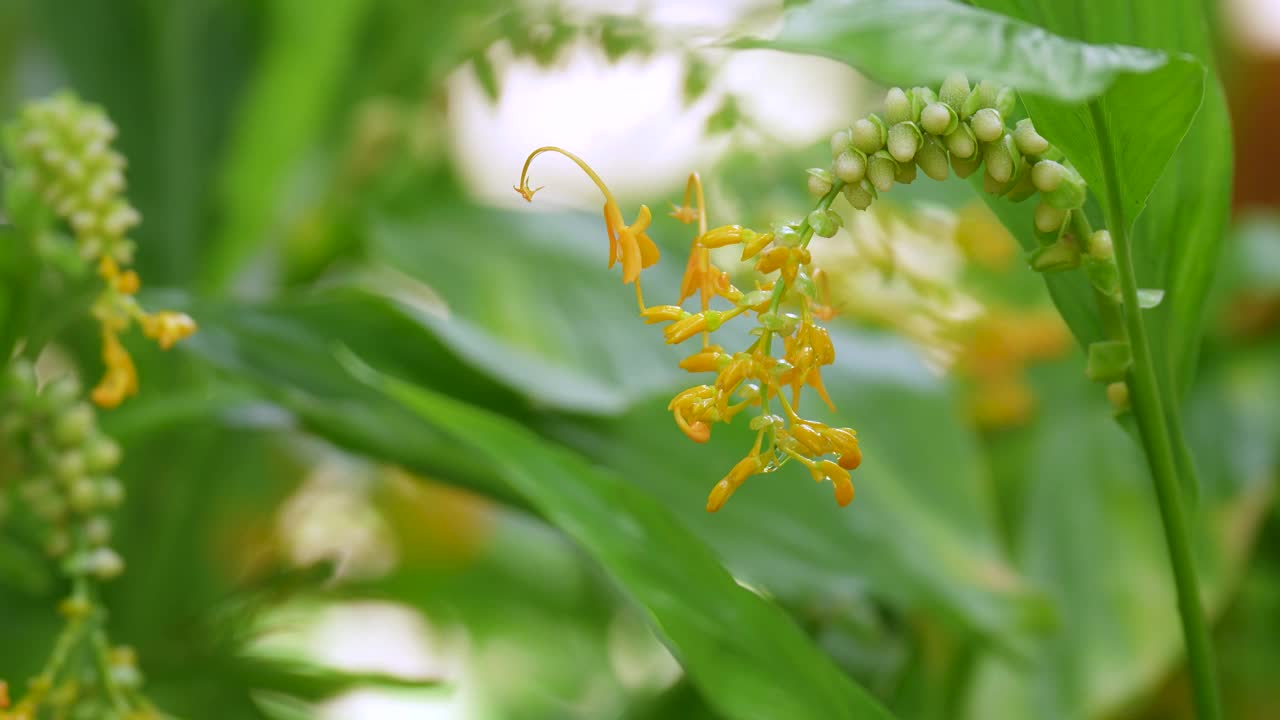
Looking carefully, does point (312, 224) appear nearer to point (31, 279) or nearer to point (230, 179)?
point (230, 179)

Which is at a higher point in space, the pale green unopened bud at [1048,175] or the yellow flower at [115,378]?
the yellow flower at [115,378]

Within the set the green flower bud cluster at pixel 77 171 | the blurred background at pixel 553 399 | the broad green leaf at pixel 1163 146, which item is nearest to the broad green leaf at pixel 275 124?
the blurred background at pixel 553 399

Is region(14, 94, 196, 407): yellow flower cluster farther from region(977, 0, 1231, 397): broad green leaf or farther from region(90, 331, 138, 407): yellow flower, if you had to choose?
region(977, 0, 1231, 397): broad green leaf

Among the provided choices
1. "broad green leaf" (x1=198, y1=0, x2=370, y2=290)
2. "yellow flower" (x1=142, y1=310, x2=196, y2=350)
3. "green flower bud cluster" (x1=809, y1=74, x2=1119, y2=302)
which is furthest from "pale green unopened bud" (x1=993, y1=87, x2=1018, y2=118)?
"broad green leaf" (x1=198, y1=0, x2=370, y2=290)

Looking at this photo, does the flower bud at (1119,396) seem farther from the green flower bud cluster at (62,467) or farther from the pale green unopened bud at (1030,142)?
the green flower bud cluster at (62,467)

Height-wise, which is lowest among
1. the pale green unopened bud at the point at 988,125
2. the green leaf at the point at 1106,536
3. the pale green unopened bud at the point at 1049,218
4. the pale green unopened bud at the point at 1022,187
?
the green leaf at the point at 1106,536

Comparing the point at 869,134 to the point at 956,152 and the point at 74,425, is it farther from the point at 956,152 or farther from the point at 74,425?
the point at 74,425
